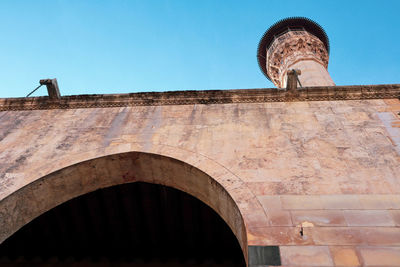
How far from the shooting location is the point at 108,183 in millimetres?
5539

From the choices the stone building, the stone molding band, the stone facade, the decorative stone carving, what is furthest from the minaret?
the stone building

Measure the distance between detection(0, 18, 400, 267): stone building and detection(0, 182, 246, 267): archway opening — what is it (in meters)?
0.03

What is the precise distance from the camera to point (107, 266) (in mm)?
7992

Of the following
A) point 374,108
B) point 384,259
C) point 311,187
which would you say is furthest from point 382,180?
point 374,108

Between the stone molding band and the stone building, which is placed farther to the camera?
the stone molding band

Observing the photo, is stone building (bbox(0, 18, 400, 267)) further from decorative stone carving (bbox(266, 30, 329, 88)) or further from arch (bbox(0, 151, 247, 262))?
decorative stone carving (bbox(266, 30, 329, 88))

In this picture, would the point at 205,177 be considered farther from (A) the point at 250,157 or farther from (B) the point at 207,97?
(B) the point at 207,97

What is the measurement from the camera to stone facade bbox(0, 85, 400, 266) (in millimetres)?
3764

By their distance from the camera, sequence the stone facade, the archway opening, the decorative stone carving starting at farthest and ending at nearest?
the decorative stone carving < the archway opening < the stone facade

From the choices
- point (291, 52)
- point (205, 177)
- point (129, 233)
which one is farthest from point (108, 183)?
point (291, 52)

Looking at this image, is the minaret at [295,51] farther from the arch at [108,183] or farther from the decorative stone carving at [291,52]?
the arch at [108,183]

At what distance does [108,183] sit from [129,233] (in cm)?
255

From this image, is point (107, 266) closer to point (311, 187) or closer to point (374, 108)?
point (311, 187)

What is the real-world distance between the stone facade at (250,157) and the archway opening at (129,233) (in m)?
1.54
